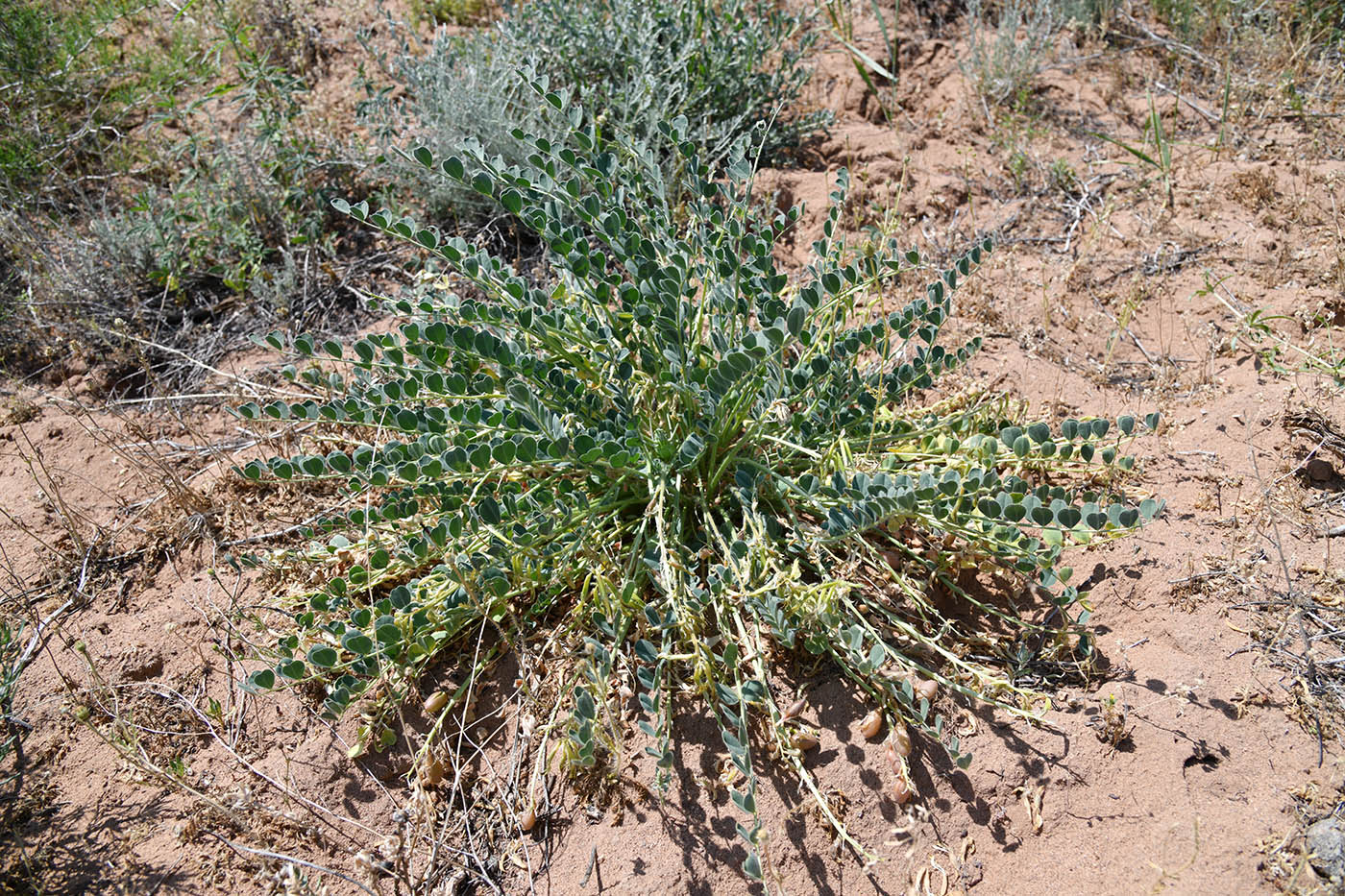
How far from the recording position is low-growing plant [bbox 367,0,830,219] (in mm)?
3553

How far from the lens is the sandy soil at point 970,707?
1880 millimetres

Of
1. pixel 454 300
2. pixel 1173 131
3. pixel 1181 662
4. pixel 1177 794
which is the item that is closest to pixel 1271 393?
pixel 1181 662

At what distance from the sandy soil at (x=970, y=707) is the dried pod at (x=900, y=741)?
0.07m

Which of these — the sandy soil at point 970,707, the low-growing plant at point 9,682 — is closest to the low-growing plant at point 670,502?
the sandy soil at point 970,707

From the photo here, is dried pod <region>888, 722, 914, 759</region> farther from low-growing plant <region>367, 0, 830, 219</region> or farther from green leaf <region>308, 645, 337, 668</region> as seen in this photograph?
low-growing plant <region>367, 0, 830, 219</region>

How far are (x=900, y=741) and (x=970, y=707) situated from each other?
22 cm

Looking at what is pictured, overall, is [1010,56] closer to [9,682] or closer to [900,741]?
[900,741]

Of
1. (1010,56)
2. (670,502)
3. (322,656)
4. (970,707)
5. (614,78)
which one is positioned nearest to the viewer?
(322,656)

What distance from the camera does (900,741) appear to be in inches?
77.0

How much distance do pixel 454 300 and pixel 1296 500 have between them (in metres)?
2.27

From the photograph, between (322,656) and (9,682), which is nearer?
(322,656)

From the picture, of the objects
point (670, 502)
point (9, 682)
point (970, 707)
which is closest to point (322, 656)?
point (670, 502)

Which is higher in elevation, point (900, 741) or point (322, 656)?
point (322, 656)

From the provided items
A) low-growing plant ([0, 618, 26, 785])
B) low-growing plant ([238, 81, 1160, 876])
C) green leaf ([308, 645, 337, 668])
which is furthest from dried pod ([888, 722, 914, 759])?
low-growing plant ([0, 618, 26, 785])
